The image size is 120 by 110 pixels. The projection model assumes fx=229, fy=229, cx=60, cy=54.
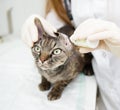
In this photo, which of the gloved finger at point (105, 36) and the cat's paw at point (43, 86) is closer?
the gloved finger at point (105, 36)

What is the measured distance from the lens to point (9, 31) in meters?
0.99

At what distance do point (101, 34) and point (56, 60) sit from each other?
0.44 ft

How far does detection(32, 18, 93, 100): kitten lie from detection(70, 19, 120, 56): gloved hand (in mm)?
56

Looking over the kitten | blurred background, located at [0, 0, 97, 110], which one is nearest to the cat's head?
the kitten

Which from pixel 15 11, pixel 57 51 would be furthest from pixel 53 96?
pixel 15 11

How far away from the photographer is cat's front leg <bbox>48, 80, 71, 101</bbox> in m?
0.61

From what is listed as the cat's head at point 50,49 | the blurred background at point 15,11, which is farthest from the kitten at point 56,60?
the blurred background at point 15,11

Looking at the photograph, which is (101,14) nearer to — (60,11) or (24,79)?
(60,11)

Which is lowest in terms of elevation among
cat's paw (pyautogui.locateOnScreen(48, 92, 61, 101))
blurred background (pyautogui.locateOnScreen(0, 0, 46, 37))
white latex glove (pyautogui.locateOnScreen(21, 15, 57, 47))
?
cat's paw (pyautogui.locateOnScreen(48, 92, 61, 101))

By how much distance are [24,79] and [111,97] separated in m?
0.26

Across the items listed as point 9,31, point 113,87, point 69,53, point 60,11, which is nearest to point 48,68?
point 69,53

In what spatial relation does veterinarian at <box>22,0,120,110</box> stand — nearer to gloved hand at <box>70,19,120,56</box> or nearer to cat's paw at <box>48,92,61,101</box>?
gloved hand at <box>70,19,120,56</box>

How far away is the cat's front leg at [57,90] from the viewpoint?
2.00 feet

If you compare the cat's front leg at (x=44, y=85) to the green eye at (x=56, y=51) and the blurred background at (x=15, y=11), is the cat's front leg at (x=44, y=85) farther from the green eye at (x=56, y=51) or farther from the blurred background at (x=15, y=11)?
the blurred background at (x=15, y=11)
